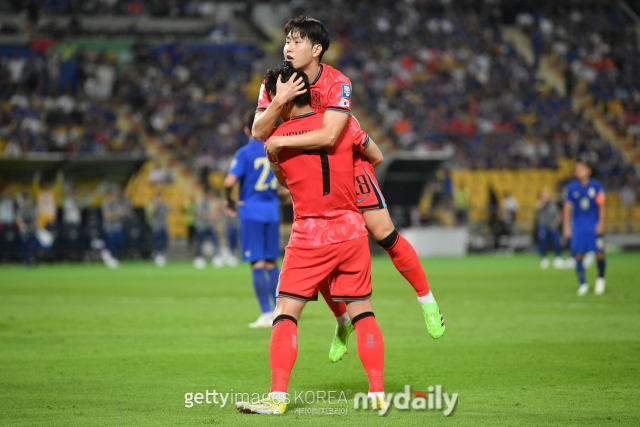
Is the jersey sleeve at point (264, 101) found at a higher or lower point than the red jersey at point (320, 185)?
higher

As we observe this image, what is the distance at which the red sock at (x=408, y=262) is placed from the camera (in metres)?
5.45

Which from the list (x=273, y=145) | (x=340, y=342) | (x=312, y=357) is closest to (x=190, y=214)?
(x=312, y=357)

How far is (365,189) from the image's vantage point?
17.4 feet

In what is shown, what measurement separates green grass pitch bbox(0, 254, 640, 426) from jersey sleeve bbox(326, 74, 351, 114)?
188cm

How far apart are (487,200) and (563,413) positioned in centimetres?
2839

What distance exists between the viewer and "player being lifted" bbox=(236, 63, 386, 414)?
16.6 feet

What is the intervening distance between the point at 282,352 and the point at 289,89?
1.62 m

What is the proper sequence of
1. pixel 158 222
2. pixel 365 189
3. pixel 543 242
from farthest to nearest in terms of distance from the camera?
1. pixel 158 222
2. pixel 543 242
3. pixel 365 189

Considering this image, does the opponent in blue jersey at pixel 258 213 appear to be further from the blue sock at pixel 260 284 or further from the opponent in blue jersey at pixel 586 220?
the opponent in blue jersey at pixel 586 220

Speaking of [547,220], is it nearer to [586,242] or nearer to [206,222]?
[586,242]

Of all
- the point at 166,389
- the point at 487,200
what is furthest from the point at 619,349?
the point at 487,200

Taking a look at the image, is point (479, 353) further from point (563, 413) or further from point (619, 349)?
point (563, 413)

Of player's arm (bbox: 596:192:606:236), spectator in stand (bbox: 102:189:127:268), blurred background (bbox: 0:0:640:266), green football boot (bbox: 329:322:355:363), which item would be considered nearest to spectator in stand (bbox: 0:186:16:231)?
blurred background (bbox: 0:0:640:266)

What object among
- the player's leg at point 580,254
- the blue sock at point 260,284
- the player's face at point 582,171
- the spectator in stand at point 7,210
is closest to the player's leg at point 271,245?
the blue sock at point 260,284
